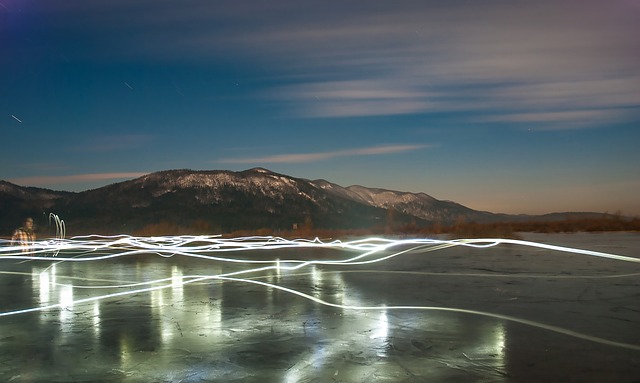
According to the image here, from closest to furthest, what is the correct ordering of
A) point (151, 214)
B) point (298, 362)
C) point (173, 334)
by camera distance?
point (298, 362) < point (173, 334) < point (151, 214)

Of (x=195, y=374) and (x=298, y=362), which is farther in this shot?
(x=298, y=362)

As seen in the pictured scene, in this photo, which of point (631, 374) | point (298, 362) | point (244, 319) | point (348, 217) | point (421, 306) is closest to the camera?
point (631, 374)

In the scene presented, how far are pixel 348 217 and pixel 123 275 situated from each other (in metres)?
146

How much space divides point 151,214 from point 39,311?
461 feet

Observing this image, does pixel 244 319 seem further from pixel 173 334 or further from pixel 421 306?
pixel 421 306

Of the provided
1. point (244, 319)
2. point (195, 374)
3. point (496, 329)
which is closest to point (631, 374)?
point (496, 329)

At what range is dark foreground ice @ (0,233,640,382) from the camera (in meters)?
7.02

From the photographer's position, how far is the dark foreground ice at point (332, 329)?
702 centimetres

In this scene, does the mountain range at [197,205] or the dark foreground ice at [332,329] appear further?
the mountain range at [197,205]

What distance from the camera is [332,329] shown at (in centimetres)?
957

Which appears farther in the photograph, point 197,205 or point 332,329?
point 197,205

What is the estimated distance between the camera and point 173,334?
9.34 m

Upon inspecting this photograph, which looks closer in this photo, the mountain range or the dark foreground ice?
the dark foreground ice


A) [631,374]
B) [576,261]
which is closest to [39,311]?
[631,374]
